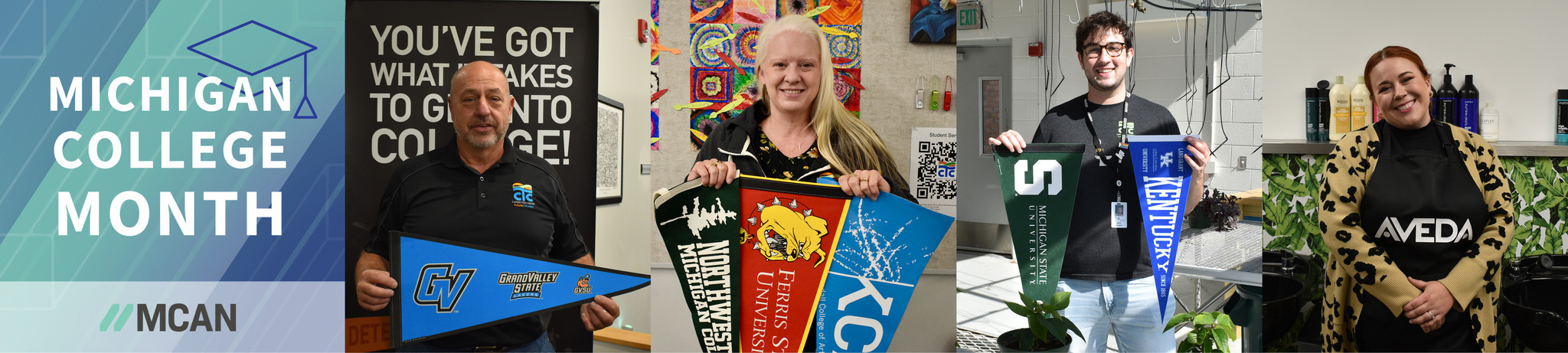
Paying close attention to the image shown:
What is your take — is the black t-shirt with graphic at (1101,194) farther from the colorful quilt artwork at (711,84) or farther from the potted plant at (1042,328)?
the colorful quilt artwork at (711,84)

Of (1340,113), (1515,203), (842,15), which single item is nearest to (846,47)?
(842,15)

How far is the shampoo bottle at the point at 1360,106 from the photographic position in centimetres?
253

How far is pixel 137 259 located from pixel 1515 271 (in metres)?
4.73

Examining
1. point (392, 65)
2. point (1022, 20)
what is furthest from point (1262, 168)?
point (392, 65)

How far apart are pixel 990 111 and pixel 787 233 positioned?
75 centimetres

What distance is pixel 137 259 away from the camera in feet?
9.09

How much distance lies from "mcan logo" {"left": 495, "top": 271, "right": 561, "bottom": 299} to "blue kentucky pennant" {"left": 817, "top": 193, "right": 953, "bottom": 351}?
36.6 inches

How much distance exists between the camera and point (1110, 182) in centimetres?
242

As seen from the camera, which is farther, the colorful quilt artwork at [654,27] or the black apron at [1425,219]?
the colorful quilt artwork at [654,27]

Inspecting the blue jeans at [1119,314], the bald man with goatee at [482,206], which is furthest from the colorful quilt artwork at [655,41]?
the blue jeans at [1119,314]

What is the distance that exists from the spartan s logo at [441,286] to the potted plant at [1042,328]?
1785 millimetres

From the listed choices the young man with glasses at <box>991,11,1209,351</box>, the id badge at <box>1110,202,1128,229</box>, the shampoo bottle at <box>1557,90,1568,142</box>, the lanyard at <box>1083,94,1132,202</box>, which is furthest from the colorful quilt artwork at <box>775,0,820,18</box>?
the shampoo bottle at <box>1557,90,1568,142</box>

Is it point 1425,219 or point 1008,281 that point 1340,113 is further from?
point 1008,281

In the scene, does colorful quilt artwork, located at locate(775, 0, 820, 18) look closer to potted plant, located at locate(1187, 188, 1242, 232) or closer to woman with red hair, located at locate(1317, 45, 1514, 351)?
potted plant, located at locate(1187, 188, 1242, 232)
